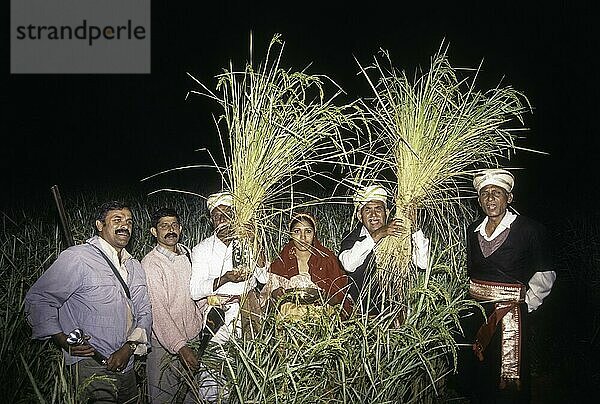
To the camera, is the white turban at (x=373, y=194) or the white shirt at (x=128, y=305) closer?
the white shirt at (x=128, y=305)

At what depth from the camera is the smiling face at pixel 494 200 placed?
11.2 feet

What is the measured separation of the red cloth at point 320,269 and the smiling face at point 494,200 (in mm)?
787

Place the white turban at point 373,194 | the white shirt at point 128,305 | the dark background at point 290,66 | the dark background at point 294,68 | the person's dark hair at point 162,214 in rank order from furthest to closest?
the dark background at point 290,66
the dark background at point 294,68
the person's dark hair at point 162,214
the white turban at point 373,194
the white shirt at point 128,305

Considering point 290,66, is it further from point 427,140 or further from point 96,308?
point 96,308

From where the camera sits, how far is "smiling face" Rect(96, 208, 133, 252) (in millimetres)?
3018

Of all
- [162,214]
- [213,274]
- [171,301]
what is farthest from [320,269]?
[162,214]

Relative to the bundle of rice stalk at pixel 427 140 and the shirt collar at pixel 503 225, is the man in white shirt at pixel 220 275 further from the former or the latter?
the shirt collar at pixel 503 225

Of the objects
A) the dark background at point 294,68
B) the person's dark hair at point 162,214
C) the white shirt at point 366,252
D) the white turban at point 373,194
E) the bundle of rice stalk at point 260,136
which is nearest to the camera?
the bundle of rice stalk at point 260,136

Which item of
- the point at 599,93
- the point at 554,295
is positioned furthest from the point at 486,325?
the point at 599,93

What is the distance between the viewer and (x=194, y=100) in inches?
784

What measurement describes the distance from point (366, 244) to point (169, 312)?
0.99 metres

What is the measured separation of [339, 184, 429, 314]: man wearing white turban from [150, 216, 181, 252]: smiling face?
2.70 ft

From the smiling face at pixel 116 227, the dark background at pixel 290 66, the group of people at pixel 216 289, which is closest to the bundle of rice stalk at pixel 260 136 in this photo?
the group of people at pixel 216 289

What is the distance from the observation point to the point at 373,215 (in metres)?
3.37
